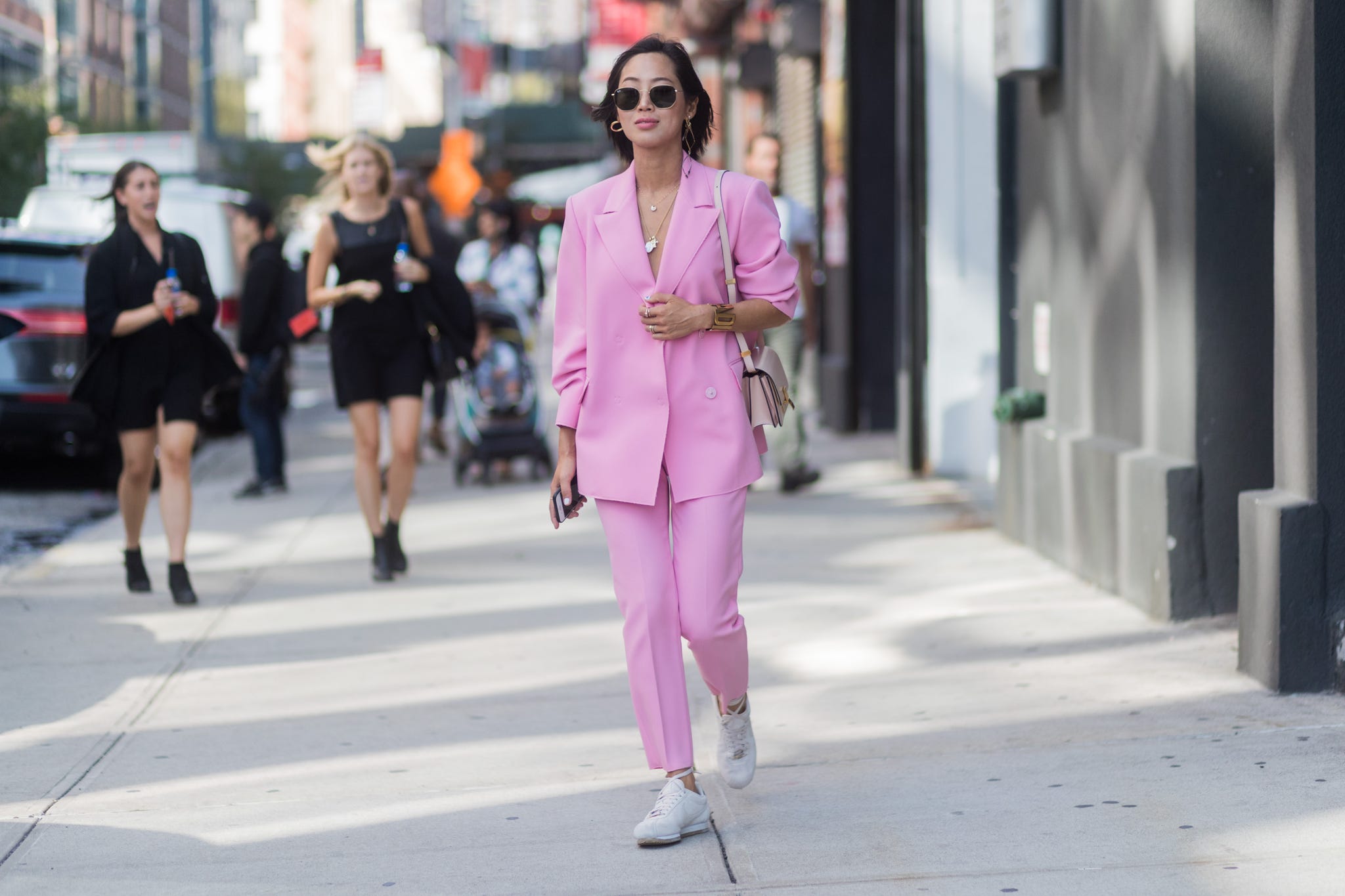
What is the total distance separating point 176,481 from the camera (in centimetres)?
791

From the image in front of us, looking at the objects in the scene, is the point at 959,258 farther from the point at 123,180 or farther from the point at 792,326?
the point at 123,180

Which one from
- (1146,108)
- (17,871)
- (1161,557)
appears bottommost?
(17,871)

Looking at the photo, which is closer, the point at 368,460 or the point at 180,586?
the point at 180,586

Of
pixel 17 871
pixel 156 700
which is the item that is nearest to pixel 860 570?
pixel 156 700

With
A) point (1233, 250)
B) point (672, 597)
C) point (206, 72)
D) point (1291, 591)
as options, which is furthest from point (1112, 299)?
point (206, 72)

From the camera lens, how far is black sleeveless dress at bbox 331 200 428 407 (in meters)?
8.39

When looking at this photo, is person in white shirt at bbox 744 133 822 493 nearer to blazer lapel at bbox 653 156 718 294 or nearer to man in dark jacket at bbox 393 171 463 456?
man in dark jacket at bbox 393 171 463 456

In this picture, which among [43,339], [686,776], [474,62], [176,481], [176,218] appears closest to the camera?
[686,776]

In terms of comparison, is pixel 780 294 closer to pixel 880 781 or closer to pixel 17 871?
pixel 880 781

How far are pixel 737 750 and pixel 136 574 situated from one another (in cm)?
445

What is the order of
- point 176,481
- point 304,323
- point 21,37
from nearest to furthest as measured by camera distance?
point 176,481 → point 304,323 → point 21,37

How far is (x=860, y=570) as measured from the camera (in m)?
8.30

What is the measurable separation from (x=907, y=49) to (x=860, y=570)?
13.7ft

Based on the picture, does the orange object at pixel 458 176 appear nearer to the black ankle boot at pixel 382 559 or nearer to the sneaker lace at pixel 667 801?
the black ankle boot at pixel 382 559
